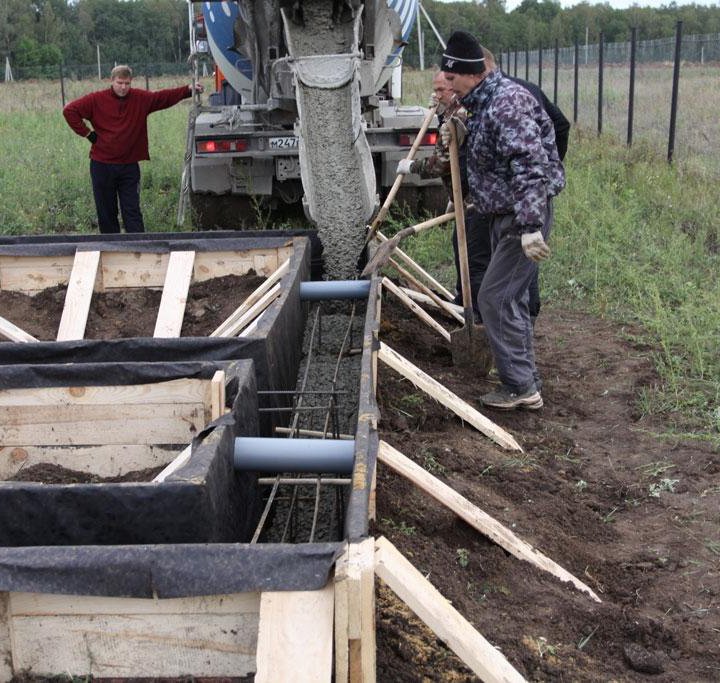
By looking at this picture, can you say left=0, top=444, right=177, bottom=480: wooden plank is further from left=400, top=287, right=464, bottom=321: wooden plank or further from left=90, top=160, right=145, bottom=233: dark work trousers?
left=90, top=160, right=145, bottom=233: dark work trousers

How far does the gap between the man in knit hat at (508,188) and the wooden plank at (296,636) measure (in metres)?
2.80

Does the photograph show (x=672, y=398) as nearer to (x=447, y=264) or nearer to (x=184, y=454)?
(x=184, y=454)

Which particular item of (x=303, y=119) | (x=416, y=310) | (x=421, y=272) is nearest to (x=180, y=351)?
(x=416, y=310)

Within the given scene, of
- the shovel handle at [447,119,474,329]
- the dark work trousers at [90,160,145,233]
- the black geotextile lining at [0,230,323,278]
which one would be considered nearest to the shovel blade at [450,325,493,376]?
the shovel handle at [447,119,474,329]

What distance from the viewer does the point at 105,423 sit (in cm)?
405

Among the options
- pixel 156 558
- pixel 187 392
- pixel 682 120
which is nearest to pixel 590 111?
pixel 682 120

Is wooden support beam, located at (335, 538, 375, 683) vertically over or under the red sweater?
under

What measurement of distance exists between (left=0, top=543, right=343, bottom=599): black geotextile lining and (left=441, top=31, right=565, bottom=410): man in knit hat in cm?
277

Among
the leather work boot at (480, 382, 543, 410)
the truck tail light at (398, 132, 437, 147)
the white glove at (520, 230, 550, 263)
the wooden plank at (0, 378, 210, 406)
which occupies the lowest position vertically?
the leather work boot at (480, 382, 543, 410)

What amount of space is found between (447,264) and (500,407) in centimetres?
352

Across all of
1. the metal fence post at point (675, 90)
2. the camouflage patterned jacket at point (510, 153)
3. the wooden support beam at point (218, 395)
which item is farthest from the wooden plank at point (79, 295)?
the metal fence post at point (675, 90)

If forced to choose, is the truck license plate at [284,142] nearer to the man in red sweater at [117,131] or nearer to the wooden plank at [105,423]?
the man in red sweater at [117,131]

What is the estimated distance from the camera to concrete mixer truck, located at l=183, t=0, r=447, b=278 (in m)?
7.31

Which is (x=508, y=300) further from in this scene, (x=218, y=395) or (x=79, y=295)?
(x=79, y=295)
